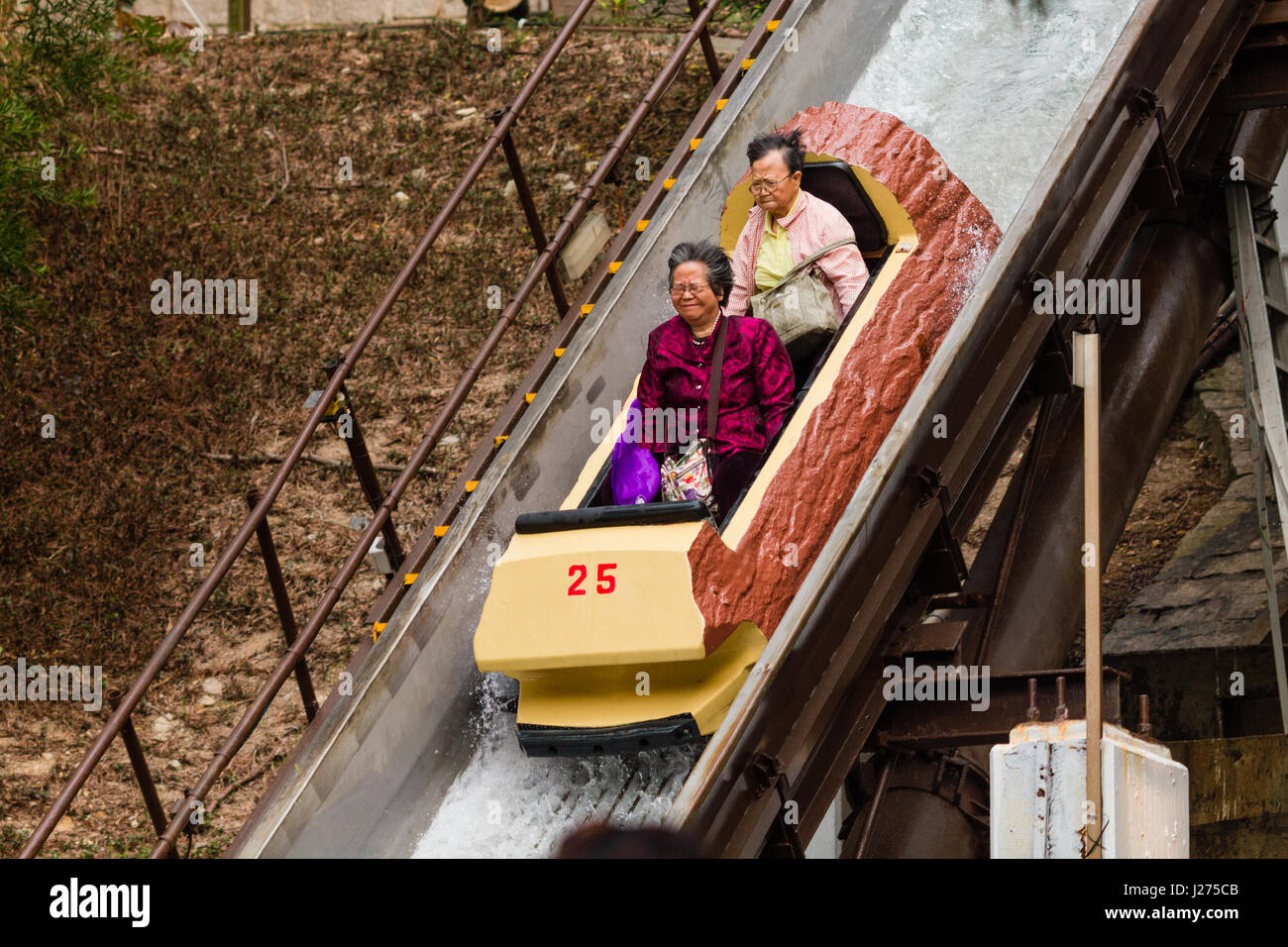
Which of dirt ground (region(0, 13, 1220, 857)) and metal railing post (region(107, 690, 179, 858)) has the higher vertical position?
dirt ground (region(0, 13, 1220, 857))

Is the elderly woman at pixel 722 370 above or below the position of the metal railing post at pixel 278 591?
above

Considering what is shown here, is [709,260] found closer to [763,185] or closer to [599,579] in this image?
[763,185]

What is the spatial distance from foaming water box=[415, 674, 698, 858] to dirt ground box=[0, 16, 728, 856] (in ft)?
9.84

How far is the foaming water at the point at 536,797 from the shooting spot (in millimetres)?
5727

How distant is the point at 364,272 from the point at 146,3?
448 centimetres

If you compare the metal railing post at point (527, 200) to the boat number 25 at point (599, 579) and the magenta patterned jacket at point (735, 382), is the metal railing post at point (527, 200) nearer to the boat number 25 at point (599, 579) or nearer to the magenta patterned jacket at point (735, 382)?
the magenta patterned jacket at point (735, 382)

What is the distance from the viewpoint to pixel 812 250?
672 centimetres

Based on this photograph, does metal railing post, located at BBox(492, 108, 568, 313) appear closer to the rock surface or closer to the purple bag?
the purple bag

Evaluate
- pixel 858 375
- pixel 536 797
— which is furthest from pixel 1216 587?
pixel 536 797

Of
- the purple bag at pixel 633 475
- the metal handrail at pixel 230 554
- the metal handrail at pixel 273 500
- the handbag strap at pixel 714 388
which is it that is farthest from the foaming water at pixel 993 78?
the purple bag at pixel 633 475

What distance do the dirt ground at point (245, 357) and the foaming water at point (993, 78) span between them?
11.3 ft

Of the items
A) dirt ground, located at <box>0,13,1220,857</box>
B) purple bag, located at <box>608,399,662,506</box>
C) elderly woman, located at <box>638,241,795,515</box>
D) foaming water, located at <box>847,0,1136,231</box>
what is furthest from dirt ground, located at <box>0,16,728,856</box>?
foaming water, located at <box>847,0,1136,231</box>

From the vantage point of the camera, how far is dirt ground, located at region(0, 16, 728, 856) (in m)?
9.34
